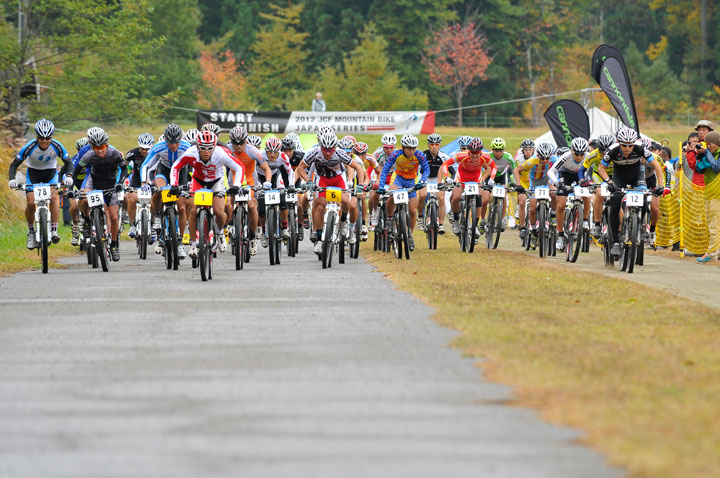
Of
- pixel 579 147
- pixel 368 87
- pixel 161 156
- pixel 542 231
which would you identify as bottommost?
pixel 542 231

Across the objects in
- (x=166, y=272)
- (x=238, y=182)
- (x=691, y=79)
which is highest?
(x=691, y=79)

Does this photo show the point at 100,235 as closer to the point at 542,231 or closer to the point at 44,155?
the point at 44,155

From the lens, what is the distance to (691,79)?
92.1 metres

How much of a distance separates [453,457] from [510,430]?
2.12 feet

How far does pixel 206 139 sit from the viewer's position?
17312mm

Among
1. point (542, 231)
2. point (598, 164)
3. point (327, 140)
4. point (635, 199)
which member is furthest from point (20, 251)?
point (635, 199)

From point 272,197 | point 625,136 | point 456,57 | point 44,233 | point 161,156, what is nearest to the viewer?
point 625,136

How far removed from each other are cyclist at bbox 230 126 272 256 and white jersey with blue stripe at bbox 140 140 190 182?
0.82 metres

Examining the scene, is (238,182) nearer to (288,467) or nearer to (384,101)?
(288,467)

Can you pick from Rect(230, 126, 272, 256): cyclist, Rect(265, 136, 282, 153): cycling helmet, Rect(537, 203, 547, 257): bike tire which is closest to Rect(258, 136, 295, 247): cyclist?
Rect(265, 136, 282, 153): cycling helmet

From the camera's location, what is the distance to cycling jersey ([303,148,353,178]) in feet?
63.3

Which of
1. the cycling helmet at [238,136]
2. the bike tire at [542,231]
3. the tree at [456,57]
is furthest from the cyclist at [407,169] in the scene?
the tree at [456,57]

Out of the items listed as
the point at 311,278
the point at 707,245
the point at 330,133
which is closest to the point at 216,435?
the point at 311,278

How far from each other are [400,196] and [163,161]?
3543 mm
